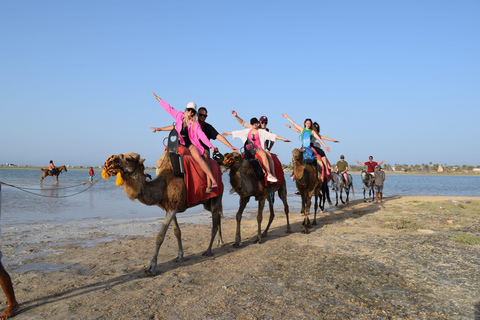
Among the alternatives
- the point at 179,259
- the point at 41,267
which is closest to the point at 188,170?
the point at 179,259

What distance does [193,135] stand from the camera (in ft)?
24.2

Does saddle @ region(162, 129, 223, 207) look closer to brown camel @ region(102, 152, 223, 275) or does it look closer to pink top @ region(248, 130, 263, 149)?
brown camel @ region(102, 152, 223, 275)

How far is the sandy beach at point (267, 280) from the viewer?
4574mm

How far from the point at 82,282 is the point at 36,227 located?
7.16m

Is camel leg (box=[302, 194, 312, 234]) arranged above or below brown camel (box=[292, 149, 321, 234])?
below

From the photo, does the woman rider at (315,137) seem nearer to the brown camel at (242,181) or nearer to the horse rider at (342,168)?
the brown camel at (242,181)

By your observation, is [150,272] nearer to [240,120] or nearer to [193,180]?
[193,180]

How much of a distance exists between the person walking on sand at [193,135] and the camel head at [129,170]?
4.30ft

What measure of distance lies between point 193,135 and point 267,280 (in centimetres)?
332

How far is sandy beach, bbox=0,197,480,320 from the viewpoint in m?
4.57

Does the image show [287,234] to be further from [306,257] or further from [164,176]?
[164,176]

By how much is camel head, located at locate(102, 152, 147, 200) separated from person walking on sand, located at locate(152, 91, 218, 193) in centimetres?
131

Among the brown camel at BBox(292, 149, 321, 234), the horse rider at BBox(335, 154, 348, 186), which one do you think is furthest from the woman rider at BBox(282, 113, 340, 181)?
the horse rider at BBox(335, 154, 348, 186)

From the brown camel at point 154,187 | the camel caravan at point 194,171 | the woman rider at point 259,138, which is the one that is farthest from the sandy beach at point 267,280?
the woman rider at point 259,138
